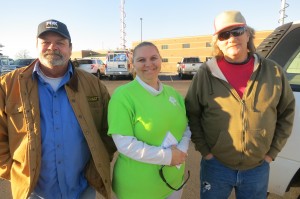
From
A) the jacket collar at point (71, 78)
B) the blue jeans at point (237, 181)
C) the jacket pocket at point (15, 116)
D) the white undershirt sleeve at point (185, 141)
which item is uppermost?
the jacket collar at point (71, 78)

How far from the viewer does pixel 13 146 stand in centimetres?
227

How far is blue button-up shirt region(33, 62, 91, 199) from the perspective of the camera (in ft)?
7.45

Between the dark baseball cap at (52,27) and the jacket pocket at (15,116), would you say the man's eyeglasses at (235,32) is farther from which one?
the jacket pocket at (15,116)

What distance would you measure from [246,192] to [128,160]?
3.41 feet

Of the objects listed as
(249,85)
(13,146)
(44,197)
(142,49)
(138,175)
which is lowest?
(44,197)

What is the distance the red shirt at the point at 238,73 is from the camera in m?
2.37

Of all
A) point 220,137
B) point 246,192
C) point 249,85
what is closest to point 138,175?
point 220,137

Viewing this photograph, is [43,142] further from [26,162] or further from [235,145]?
[235,145]

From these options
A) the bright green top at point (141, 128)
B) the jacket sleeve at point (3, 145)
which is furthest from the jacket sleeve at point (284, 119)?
the jacket sleeve at point (3, 145)

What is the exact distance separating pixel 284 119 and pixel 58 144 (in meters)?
1.81

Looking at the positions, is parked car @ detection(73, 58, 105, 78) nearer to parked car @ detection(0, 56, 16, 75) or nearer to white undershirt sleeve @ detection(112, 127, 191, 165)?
parked car @ detection(0, 56, 16, 75)

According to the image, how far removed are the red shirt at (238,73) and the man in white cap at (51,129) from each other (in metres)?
1.17

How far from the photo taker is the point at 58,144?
2273 millimetres

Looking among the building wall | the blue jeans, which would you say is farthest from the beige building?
the blue jeans
